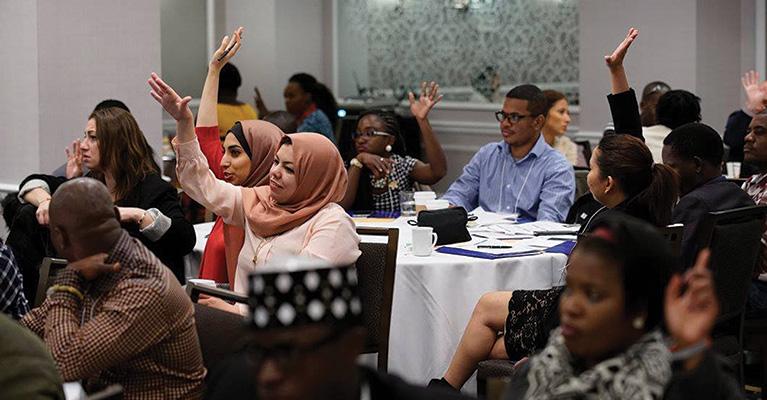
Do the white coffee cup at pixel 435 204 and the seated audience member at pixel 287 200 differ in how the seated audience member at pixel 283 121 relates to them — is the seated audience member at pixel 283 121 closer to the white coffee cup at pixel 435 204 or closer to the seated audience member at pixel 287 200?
the white coffee cup at pixel 435 204

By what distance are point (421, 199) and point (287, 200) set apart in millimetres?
1669

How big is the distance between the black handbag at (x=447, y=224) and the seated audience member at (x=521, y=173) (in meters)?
1.09

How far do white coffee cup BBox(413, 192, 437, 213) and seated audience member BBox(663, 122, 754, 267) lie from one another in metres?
1.28

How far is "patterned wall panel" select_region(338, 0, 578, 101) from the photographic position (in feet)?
33.5

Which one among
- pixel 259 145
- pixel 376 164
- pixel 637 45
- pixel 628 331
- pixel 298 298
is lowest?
pixel 628 331

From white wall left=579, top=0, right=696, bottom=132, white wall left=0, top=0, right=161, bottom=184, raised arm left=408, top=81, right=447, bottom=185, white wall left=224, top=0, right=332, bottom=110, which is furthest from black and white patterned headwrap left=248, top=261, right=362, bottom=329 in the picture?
white wall left=224, top=0, right=332, bottom=110

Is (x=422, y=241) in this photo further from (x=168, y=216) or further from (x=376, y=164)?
(x=376, y=164)

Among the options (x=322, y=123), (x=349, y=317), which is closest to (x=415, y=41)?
(x=322, y=123)

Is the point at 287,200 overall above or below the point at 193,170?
below

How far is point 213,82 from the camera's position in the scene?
15.2 feet

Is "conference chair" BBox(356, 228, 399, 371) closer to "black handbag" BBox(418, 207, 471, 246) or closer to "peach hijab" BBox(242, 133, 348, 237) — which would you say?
"peach hijab" BBox(242, 133, 348, 237)

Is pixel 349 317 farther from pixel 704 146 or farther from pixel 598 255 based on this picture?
pixel 704 146

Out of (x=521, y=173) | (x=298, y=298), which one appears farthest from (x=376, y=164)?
(x=298, y=298)

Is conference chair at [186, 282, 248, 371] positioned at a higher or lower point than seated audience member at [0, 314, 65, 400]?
lower
